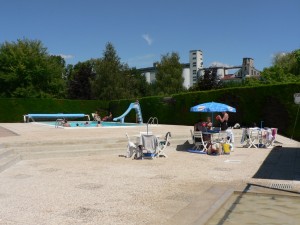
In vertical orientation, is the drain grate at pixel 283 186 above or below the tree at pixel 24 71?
below

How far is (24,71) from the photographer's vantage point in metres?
47.6

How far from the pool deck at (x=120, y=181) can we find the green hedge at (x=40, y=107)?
2327 cm

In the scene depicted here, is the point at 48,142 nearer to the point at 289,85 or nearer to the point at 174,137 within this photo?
the point at 174,137

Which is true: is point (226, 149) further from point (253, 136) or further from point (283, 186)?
point (283, 186)

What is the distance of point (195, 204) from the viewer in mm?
6129

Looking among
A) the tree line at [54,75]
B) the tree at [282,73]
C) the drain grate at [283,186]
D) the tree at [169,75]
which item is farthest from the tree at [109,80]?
the drain grate at [283,186]

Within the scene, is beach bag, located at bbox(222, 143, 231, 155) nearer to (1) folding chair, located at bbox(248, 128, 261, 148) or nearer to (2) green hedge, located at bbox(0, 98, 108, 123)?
(1) folding chair, located at bbox(248, 128, 261, 148)

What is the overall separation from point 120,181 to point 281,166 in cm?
494

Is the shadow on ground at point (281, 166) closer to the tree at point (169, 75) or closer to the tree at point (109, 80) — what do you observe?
the tree at point (109, 80)

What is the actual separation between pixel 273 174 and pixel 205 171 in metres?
1.75

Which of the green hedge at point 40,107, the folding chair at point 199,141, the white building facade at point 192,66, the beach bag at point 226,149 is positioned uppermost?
the white building facade at point 192,66

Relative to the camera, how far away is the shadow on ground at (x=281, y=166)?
8844 mm

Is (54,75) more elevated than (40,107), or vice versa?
(54,75)

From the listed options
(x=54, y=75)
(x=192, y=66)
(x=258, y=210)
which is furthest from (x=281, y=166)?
(x=192, y=66)
